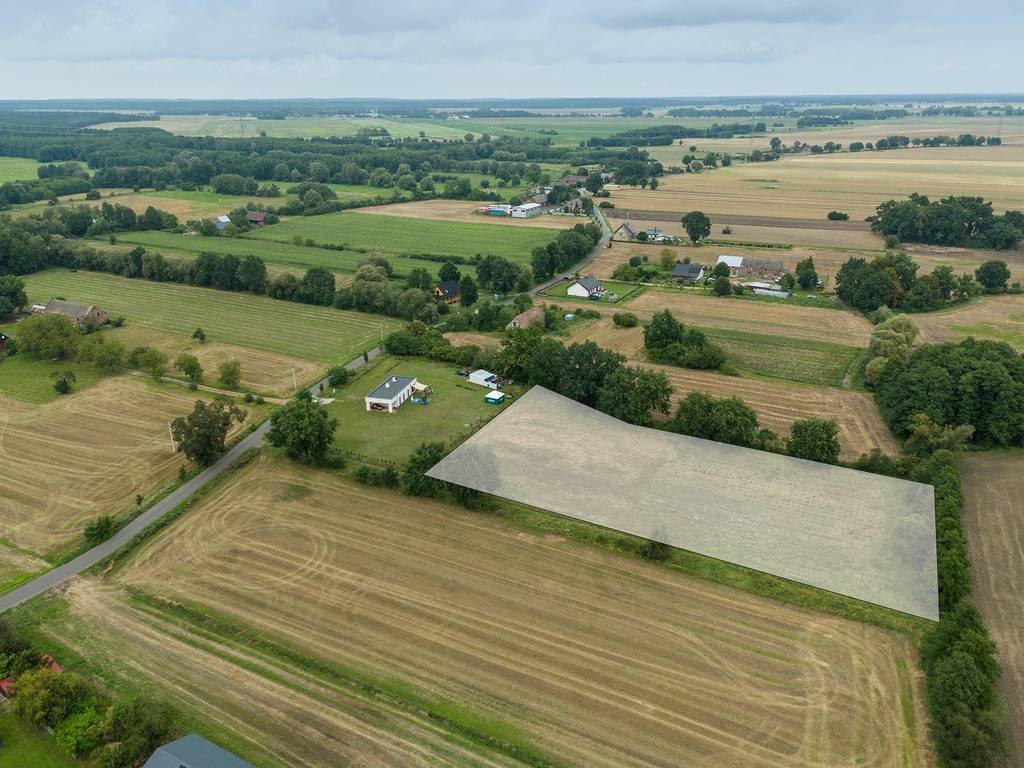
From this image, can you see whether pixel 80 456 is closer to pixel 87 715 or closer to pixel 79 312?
pixel 87 715

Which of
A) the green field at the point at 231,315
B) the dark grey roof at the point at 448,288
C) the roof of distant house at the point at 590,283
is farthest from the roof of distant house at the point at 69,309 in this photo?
the roof of distant house at the point at 590,283

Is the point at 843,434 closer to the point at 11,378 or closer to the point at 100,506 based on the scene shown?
the point at 100,506

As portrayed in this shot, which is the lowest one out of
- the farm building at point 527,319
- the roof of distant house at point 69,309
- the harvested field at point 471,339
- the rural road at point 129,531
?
the rural road at point 129,531

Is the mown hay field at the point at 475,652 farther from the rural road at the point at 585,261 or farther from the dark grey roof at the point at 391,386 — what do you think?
the rural road at the point at 585,261

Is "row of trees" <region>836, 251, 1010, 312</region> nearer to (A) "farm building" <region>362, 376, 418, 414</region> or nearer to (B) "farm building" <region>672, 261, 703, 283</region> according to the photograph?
(B) "farm building" <region>672, 261, 703, 283</region>

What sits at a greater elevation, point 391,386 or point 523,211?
point 523,211

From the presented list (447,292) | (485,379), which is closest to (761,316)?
(485,379)
